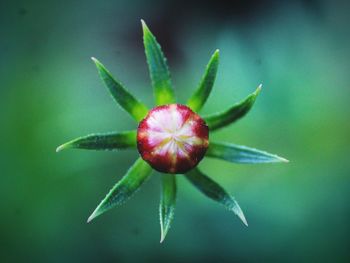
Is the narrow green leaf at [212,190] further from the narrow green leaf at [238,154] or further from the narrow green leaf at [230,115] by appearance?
the narrow green leaf at [230,115]

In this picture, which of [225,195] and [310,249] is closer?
[225,195]

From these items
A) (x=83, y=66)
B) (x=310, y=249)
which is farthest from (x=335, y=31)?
(x=83, y=66)

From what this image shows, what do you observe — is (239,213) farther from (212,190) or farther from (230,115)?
(230,115)

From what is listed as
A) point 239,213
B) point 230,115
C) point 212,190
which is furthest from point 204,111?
point 239,213

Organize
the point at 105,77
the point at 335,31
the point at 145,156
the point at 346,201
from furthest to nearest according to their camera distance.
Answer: the point at 335,31, the point at 346,201, the point at 105,77, the point at 145,156

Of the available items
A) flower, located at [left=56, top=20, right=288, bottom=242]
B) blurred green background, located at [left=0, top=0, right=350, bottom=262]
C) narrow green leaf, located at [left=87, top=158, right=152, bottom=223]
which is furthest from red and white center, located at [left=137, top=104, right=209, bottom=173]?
blurred green background, located at [left=0, top=0, right=350, bottom=262]

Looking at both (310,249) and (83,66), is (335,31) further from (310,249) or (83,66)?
(83,66)
